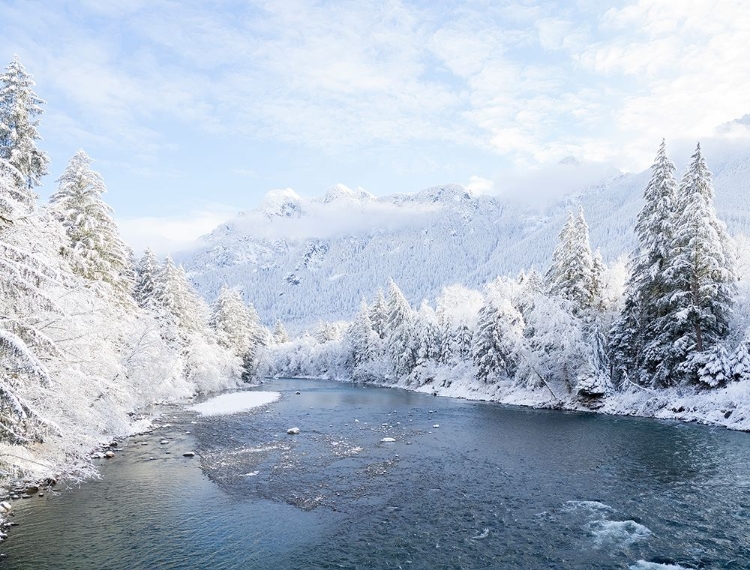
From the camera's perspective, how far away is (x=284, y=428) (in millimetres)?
34062

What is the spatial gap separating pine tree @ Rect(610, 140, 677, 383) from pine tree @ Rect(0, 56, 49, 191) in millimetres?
44520

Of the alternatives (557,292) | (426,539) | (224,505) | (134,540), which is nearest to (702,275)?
(557,292)

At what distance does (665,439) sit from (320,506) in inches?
858

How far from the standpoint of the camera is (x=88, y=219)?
33.3m

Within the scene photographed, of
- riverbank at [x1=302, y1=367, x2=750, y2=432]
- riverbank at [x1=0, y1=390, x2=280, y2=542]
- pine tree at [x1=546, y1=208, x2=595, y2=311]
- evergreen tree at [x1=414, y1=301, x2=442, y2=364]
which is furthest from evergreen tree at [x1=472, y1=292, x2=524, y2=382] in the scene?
riverbank at [x1=0, y1=390, x2=280, y2=542]

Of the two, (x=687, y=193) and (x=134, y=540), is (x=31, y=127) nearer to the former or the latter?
(x=134, y=540)

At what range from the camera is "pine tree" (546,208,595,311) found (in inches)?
1834

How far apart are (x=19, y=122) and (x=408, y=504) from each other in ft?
95.4

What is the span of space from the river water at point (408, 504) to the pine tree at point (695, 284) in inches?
268

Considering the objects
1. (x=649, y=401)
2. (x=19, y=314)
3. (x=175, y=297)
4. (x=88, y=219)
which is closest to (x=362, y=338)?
(x=175, y=297)

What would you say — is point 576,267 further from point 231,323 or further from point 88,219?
point 231,323

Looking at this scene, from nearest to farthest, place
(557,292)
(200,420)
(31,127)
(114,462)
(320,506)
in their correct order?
1. (320,506)
2. (114,462)
3. (31,127)
4. (200,420)
5. (557,292)

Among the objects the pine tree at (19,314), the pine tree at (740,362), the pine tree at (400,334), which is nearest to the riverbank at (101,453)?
the pine tree at (19,314)

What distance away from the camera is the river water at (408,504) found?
519 inches
